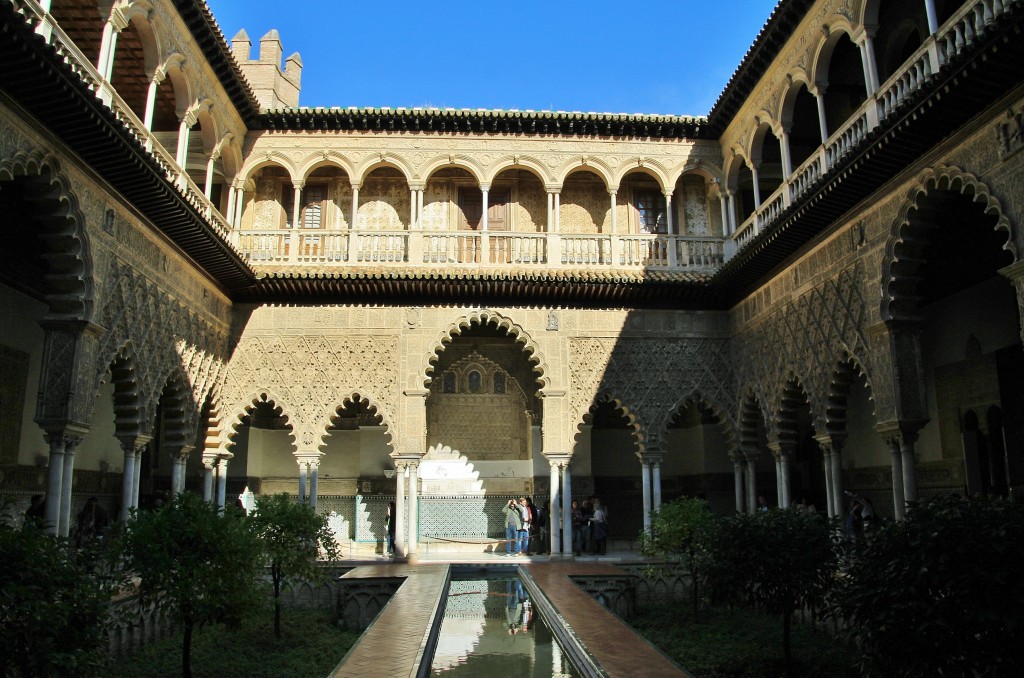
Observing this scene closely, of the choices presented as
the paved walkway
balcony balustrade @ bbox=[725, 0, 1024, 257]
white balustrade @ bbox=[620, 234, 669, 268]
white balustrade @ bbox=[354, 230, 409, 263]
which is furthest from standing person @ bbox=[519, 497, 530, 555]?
balcony balustrade @ bbox=[725, 0, 1024, 257]

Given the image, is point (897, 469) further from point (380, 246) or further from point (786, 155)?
point (380, 246)

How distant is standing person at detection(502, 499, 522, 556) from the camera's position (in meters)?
16.1

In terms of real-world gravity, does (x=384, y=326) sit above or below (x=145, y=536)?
above

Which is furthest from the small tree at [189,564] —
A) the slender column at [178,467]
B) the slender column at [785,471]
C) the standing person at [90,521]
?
the slender column at [785,471]

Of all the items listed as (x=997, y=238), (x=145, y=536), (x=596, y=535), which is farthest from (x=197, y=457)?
(x=997, y=238)

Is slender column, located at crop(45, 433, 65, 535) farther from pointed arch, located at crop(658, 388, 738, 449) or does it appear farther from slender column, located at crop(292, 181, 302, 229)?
pointed arch, located at crop(658, 388, 738, 449)

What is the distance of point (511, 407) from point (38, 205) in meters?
11.4

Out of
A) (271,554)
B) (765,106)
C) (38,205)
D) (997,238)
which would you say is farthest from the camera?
(765,106)

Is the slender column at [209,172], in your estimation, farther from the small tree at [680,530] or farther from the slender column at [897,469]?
the slender column at [897,469]

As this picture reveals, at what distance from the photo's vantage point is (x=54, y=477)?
30.5ft

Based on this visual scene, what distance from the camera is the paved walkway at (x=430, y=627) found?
604 cm

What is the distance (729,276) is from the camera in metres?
14.2

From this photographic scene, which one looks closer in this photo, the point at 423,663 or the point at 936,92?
the point at 423,663

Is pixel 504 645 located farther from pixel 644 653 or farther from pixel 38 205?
pixel 38 205
